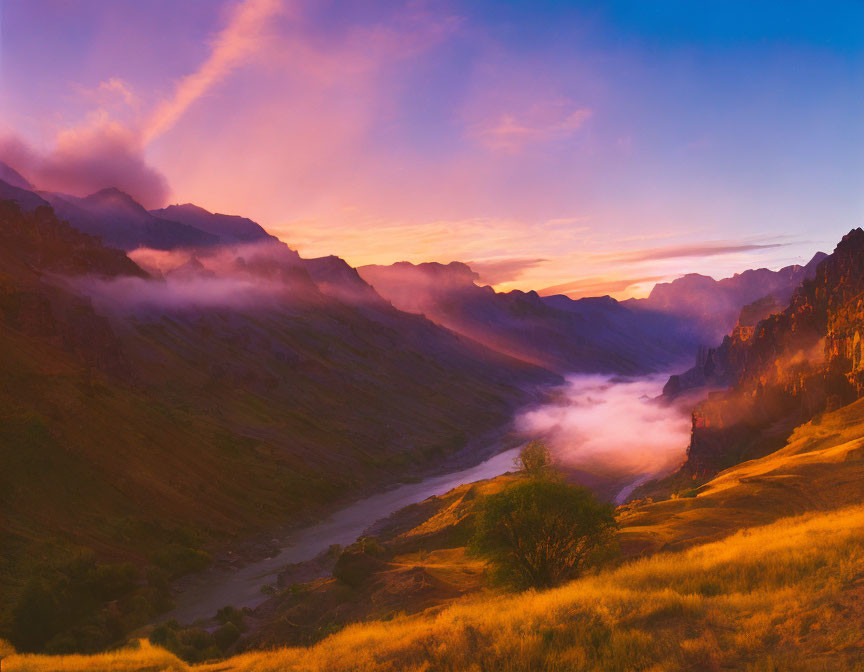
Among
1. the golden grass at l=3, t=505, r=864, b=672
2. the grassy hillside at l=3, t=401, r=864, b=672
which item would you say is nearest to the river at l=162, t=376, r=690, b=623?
the grassy hillside at l=3, t=401, r=864, b=672

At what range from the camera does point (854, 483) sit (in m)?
30.6

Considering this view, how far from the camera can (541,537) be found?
996 inches

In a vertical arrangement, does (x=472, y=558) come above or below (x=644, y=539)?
below

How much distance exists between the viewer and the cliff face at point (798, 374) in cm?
6147

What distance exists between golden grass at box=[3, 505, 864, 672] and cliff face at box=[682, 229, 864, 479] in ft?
173

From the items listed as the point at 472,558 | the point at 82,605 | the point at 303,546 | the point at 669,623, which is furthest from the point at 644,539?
the point at 303,546

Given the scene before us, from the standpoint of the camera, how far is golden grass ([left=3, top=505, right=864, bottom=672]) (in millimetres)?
11078

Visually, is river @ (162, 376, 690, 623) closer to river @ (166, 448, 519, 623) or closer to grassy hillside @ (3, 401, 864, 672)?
river @ (166, 448, 519, 623)

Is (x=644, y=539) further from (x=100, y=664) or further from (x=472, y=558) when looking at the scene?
(x=100, y=664)

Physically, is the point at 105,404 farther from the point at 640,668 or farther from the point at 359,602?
the point at 640,668

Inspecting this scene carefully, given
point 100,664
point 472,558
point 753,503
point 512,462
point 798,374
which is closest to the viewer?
point 100,664

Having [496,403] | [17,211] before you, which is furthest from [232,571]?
[496,403]

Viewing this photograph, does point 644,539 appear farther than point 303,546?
No

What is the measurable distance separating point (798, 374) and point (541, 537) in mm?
64585
